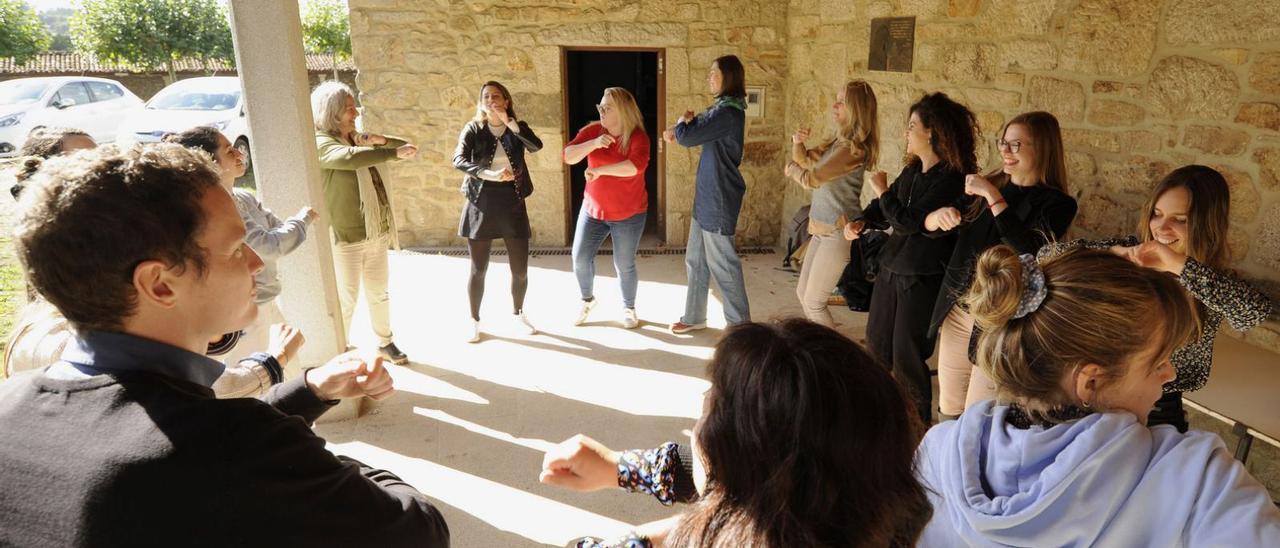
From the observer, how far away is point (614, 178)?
169 inches

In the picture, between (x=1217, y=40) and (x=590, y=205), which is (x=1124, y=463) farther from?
(x=590, y=205)

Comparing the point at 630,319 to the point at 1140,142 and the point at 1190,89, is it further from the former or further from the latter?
the point at 1190,89

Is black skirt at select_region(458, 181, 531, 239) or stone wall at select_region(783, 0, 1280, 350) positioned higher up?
stone wall at select_region(783, 0, 1280, 350)

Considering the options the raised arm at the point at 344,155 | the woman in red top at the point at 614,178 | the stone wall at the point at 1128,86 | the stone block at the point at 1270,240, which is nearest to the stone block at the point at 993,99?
the stone wall at the point at 1128,86

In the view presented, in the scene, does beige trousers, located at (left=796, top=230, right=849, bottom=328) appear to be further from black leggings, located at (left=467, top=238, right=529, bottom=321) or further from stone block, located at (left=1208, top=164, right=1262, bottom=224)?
black leggings, located at (left=467, top=238, right=529, bottom=321)

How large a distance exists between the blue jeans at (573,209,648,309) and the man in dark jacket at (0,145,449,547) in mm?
3343

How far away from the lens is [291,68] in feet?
9.50

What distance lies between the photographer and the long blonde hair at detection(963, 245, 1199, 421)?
128 centimetres

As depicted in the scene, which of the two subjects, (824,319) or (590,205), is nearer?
(824,319)

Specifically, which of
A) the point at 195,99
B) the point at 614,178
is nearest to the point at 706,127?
the point at 614,178

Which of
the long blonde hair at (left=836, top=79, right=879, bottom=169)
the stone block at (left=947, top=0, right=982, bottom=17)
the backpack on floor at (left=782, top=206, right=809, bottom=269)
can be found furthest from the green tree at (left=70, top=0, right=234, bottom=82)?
the stone block at (left=947, top=0, right=982, bottom=17)

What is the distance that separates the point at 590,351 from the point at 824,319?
1.43 metres

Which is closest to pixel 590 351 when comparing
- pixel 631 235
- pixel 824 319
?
pixel 631 235

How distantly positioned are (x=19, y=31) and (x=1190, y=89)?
8.85m
